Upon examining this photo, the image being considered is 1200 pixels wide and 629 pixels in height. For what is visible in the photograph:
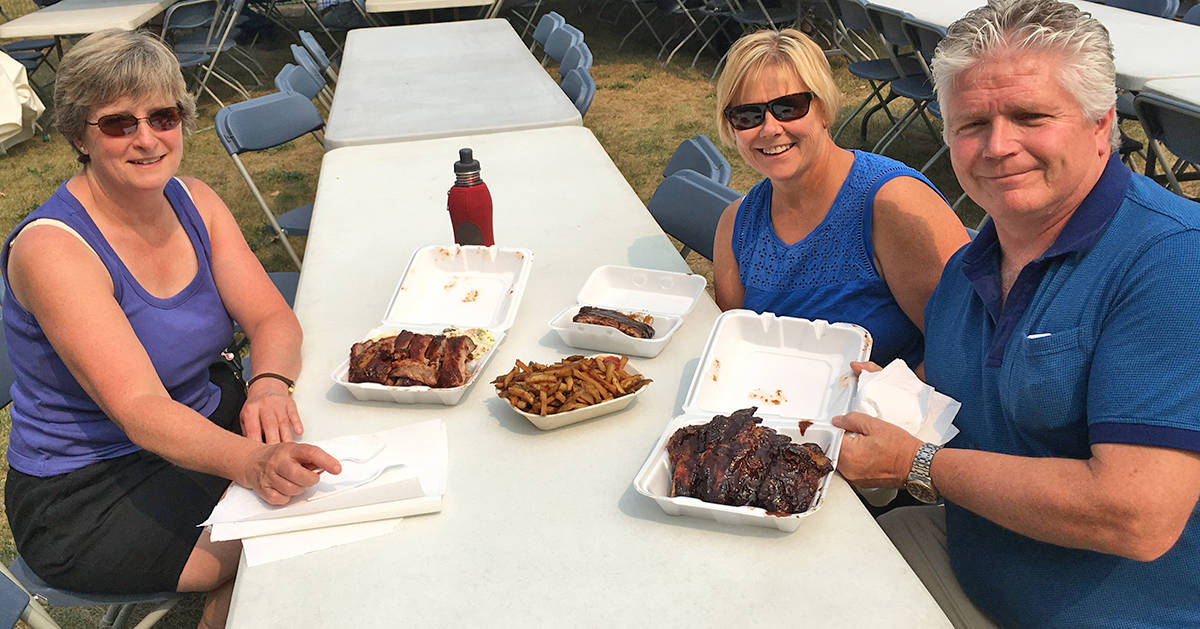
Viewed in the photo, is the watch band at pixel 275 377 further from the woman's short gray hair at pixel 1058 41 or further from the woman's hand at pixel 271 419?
the woman's short gray hair at pixel 1058 41

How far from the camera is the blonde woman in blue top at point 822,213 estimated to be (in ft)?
7.27

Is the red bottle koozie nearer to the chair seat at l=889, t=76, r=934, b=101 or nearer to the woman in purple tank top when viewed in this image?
the woman in purple tank top

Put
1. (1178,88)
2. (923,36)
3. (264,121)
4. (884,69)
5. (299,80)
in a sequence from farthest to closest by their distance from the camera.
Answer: (884,69) < (923,36) < (299,80) < (264,121) < (1178,88)

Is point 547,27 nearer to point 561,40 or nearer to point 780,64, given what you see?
point 561,40

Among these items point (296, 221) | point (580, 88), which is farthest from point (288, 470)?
→ point (580, 88)

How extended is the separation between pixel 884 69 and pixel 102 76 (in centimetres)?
580

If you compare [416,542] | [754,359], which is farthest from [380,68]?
[416,542]

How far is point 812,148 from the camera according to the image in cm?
229

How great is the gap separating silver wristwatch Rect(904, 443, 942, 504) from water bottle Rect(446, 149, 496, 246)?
1.48 meters

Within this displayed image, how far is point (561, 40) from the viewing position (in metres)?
6.33

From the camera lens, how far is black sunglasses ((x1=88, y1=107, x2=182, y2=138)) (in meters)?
2.09

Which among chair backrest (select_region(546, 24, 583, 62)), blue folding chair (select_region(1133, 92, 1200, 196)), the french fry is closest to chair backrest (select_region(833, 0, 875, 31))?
chair backrest (select_region(546, 24, 583, 62))

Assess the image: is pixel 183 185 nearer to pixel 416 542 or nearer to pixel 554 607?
pixel 416 542

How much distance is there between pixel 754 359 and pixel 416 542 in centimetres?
93
